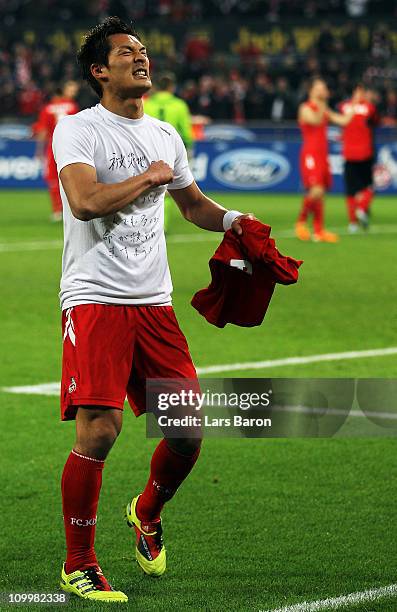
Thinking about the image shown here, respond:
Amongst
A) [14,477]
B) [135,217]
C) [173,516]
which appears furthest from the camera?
[14,477]

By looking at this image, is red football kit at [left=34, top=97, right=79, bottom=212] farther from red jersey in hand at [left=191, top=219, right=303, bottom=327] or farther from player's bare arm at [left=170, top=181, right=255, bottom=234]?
red jersey in hand at [left=191, top=219, right=303, bottom=327]

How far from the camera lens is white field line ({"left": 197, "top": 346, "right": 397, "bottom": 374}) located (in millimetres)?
9109

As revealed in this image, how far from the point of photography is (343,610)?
14.4 feet

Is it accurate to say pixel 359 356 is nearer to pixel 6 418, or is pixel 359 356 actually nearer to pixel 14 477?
pixel 6 418

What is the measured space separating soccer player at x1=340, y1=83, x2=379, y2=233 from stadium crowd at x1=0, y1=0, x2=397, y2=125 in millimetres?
10074

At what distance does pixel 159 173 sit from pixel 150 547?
1.43 metres

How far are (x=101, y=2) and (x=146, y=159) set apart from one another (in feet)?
116

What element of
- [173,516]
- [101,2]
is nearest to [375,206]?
[101,2]

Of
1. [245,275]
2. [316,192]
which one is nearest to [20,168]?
[316,192]

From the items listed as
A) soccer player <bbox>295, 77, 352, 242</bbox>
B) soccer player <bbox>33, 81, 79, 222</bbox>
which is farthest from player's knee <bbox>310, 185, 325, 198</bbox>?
soccer player <bbox>33, 81, 79, 222</bbox>

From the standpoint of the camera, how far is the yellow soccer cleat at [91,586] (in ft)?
15.0

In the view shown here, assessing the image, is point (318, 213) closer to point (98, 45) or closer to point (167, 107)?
point (167, 107)

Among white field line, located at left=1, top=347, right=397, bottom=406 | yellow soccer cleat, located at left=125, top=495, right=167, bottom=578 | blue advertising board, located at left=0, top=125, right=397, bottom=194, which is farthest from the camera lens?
blue advertising board, located at left=0, top=125, right=397, bottom=194

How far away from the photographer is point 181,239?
19.0 m
